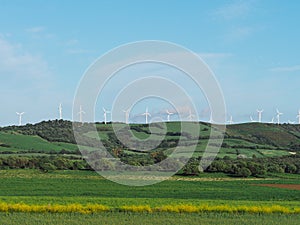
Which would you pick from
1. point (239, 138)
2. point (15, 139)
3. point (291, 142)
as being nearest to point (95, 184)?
point (15, 139)

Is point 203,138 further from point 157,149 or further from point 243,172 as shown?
point 243,172

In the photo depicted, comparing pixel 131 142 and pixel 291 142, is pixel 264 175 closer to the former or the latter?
pixel 131 142

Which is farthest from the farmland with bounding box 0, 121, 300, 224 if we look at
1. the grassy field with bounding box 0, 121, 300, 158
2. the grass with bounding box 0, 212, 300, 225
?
the grassy field with bounding box 0, 121, 300, 158

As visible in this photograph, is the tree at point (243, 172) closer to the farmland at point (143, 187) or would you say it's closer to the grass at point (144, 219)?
the farmland at point (143, 187)

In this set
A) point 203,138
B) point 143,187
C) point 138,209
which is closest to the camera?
point 138,209

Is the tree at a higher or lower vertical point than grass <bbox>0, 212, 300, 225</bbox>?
higher

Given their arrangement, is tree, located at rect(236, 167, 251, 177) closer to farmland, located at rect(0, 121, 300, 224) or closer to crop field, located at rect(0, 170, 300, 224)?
farmland, located at rect(0, 121, 300, 224)

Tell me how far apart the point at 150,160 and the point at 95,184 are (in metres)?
15.6

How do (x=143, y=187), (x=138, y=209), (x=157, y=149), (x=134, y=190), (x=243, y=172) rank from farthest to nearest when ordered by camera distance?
(x=157, y=149) < (x=243, y=172) < (x=143, y=187) < (x=134, y=190) < (x=138, y=209)

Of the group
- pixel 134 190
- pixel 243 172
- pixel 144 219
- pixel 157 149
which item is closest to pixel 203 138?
pixel 157 149

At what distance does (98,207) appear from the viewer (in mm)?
33844

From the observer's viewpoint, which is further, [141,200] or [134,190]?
[134,190]

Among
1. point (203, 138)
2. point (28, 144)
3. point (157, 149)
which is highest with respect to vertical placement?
point (203, 138)

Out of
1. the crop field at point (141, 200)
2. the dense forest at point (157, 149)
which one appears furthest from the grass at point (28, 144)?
the crop field at point (141, 200)
